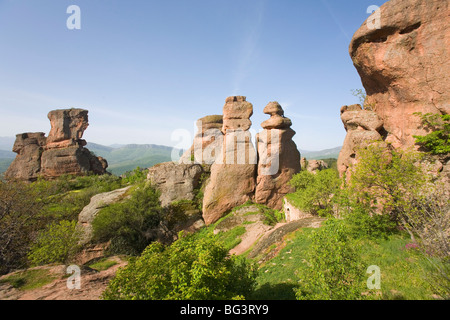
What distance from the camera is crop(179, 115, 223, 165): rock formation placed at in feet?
133

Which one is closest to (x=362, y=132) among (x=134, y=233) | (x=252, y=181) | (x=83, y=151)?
(x=252, y=181)

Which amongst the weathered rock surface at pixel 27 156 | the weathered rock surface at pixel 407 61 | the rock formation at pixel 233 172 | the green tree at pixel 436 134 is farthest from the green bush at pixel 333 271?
the weathered rock surface at pixel 27 156

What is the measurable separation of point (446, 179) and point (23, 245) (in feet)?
104

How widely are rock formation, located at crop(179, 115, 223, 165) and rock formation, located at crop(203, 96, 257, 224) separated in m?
11.5

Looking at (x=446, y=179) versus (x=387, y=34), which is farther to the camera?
(x=387, y=34)

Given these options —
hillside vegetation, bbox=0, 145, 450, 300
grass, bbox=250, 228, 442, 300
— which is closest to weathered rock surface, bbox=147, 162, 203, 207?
hillside vegetation, bbox=0, 145, 450, 300

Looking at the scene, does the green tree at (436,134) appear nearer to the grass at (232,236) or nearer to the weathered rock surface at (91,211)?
the grass at (232,236)

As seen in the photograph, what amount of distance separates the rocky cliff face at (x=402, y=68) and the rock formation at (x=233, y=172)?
34.6 feet

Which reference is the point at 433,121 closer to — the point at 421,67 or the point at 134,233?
the point at 421,67

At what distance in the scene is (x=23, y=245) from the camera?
17719mm

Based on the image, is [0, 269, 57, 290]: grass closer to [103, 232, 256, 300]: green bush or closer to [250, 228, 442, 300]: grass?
[103, 232, 256, 300]: green bush

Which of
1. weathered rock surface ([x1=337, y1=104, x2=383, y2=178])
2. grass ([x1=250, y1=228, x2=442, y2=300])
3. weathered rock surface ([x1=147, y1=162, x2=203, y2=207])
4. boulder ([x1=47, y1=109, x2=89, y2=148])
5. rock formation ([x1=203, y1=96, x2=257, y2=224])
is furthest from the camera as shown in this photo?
boulder ([x1=47, y1=109, x2=89, y2=148])

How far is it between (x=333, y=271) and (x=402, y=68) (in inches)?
693

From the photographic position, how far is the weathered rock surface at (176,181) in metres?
27.2
